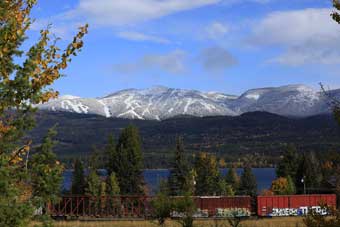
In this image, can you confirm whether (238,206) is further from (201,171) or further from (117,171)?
(201,171)

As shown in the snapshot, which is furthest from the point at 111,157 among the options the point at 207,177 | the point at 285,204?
the point at 285,204

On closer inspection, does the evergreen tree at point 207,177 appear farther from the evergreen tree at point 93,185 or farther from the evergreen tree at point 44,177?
the evergreen tree at point 44,177

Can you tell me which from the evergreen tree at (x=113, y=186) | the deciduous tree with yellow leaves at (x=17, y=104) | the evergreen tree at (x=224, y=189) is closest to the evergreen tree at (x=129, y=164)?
the evergreen tree at (x=113, y=186)

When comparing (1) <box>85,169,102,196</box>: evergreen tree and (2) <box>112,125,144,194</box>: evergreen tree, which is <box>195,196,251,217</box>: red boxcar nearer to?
(1) <box>85,169,102,196</box>: evergreen tree

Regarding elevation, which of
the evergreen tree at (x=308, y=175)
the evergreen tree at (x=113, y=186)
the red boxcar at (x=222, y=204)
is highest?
the evergreen tree at (x=308, y=175)

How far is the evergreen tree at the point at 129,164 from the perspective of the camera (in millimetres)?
91812

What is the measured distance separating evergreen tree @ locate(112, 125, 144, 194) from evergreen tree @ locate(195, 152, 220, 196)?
19.4 m

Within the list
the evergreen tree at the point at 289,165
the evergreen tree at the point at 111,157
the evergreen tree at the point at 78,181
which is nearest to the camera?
the evergreen tree at the point at 111,157

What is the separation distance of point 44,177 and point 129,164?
274 feet

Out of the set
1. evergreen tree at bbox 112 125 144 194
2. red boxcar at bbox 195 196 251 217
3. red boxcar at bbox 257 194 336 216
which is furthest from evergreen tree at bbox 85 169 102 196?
red boxcar at bbox 257 194 336 216

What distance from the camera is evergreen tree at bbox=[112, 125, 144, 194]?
301ft

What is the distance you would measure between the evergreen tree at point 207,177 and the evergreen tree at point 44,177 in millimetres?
100628

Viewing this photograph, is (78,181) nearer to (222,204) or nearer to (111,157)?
(111,157)

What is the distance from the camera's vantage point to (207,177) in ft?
362
